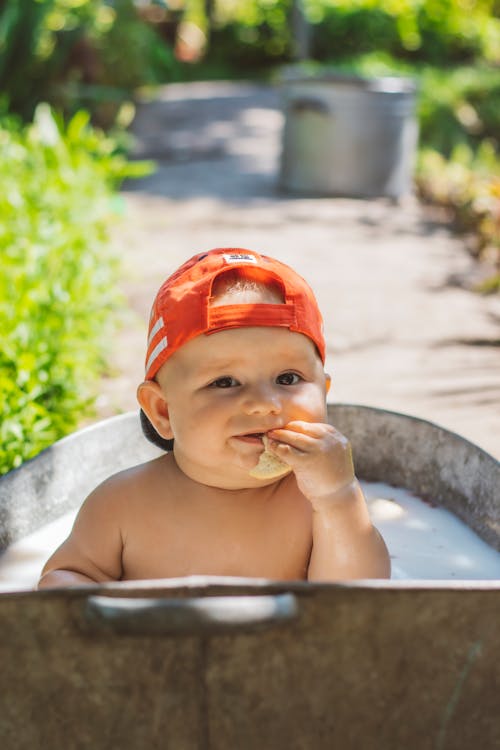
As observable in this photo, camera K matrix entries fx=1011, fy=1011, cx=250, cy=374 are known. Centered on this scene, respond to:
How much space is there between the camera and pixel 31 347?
2.96 m

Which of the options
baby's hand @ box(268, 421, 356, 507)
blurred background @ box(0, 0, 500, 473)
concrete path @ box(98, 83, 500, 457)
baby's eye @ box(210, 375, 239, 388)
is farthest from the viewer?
concrete path @ box(98, 83, 500, 457)

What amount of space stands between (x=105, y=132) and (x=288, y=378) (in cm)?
730

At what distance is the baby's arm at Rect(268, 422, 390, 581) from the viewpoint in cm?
147

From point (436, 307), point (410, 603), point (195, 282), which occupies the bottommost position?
point (436, 307)

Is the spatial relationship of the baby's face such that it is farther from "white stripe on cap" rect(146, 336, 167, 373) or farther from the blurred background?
the blurred background

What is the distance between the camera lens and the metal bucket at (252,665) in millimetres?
1100

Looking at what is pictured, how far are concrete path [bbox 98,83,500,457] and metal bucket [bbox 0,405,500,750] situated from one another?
1850 mm

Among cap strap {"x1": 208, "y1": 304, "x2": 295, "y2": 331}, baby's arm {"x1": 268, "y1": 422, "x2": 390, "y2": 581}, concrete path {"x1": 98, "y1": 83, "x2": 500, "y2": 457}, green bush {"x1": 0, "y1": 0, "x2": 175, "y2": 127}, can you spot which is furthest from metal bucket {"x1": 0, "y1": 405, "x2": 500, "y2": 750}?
green bush {"x1": 0, "y1": 0, "x2": 175, "y2": 127}

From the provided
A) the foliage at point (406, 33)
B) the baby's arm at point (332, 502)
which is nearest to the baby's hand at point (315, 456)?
the baby's arm at point (332, 502)

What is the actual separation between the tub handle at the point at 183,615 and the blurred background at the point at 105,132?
1.50 meters

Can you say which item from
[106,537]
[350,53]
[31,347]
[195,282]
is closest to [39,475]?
[106,537]

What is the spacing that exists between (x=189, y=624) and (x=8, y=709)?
27 cm

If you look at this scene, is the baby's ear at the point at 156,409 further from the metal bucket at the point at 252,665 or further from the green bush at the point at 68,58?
the green bush at the point at 68,58

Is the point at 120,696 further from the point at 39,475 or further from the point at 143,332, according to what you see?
the point at 143,332
